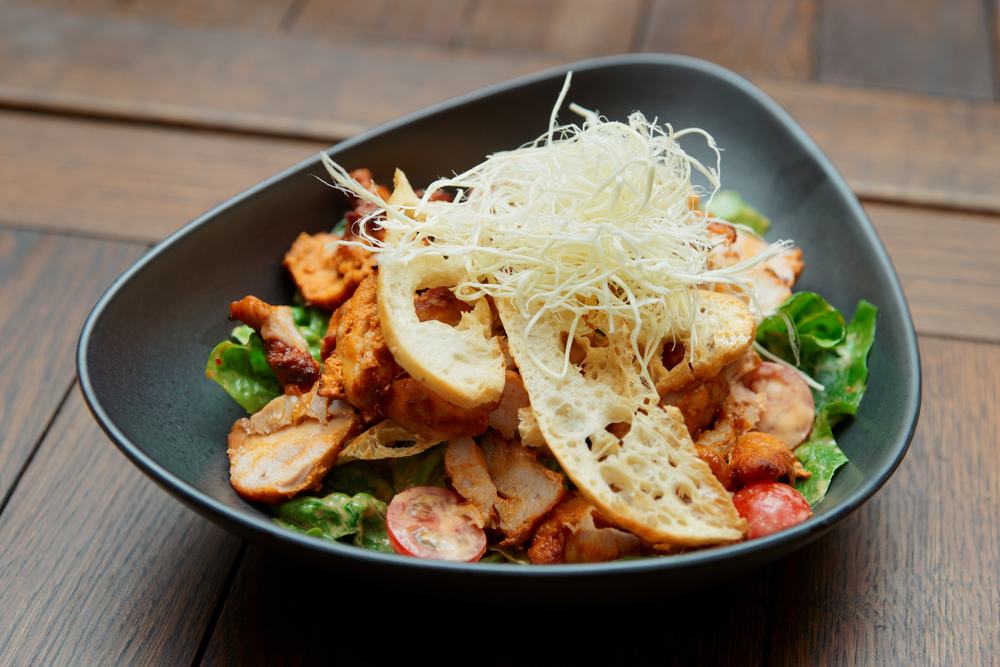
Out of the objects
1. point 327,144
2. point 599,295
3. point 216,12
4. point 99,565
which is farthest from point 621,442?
point 216,12

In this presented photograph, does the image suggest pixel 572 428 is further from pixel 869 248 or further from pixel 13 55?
pixel 13 55

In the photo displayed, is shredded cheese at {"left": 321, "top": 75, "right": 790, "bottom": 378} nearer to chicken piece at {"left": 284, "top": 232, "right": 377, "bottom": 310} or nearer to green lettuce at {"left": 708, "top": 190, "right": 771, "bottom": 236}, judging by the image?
chicken piece at {"left": 284, "top": 232, "right": 377, "bottom": 310}

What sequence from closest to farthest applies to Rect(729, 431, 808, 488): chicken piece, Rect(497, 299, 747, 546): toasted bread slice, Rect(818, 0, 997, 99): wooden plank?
Rect(497, 299, 747, 546): toasted bread slice < Rect(729, 431, 808, 488): chicken piece < Rect(818, 0, 997, 99): wooden plank

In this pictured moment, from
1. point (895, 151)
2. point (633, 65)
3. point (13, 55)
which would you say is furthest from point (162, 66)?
point (895, 151)

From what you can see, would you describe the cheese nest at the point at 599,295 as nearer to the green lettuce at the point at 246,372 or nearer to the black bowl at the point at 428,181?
the black bowl at the point at 428,181

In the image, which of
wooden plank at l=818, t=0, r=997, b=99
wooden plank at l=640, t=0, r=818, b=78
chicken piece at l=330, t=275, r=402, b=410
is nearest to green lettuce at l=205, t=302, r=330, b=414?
chicken piece at l=330, t=275, r=402, b=410

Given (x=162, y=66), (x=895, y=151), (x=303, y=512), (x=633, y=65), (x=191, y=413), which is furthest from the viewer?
(x=162, y=66)

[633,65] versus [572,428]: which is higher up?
[633,65]
